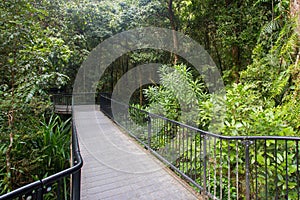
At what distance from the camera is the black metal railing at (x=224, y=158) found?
1.97 m

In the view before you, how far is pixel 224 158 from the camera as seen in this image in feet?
8.57

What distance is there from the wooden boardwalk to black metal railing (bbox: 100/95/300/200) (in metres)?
0.18

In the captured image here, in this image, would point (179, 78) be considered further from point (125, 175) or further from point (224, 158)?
point (125, 175)

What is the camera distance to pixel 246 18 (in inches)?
213

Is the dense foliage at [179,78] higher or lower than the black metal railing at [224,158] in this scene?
higher

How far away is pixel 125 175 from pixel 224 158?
1419mm

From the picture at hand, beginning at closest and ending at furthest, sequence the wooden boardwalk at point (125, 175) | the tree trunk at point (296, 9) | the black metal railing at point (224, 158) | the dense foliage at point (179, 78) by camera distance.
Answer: the black metal railing at point (224, 158), the wooden boardwalk at point (125, 175), the dense foliage at point (179, 78), the tree trunk at point (296, 9)

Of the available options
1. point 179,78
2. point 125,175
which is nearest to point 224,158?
point 125,175

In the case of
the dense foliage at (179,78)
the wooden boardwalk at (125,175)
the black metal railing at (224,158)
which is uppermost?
the dense foliage at (179,78)

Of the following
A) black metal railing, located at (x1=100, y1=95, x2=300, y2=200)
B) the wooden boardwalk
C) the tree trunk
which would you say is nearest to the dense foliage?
the tree trunk

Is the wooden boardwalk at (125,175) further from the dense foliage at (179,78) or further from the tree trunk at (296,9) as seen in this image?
the tree trunk at (296,9)

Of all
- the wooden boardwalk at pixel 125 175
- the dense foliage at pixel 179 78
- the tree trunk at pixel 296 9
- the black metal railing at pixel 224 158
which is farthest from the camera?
the tree trunk at pixel 296 9

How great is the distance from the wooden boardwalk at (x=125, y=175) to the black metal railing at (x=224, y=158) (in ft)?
0.59

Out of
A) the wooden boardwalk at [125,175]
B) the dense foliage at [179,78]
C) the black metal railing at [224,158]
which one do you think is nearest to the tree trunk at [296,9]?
the dense foliage at [179,78]
